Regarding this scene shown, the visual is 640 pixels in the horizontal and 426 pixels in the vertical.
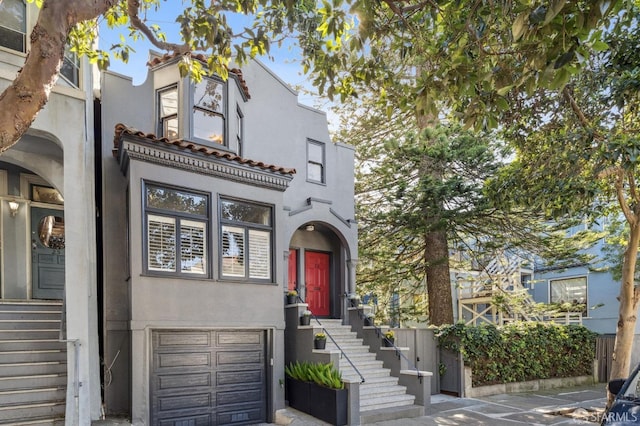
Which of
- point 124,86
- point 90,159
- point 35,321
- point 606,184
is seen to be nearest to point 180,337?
point 35,321

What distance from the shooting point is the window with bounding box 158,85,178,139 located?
10438mm

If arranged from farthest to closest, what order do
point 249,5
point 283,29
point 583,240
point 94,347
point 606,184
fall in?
point 583,240, point 606,184, point 94,347, point 283,29, point 249,5

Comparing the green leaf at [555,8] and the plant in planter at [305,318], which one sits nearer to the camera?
the green leaf at [555,8]

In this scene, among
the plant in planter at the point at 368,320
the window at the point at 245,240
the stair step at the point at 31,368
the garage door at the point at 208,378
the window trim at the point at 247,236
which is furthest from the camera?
the plant in planter at the point at 368,320

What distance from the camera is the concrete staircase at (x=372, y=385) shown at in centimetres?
996

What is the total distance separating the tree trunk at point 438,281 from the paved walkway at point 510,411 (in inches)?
122

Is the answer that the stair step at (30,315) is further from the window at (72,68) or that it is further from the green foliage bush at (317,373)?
the green foliage bush at (317,373)

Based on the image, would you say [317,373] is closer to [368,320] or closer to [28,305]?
[368,320]

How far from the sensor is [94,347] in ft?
27.2

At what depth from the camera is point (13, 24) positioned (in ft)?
25.8

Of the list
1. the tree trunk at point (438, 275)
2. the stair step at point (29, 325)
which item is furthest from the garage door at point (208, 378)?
the tree trunk at point (438, 275)

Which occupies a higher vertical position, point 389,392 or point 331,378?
point 331,378

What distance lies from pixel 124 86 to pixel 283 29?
4.62m

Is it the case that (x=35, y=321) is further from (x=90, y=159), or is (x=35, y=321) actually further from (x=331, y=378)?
(x=331, y=378)
